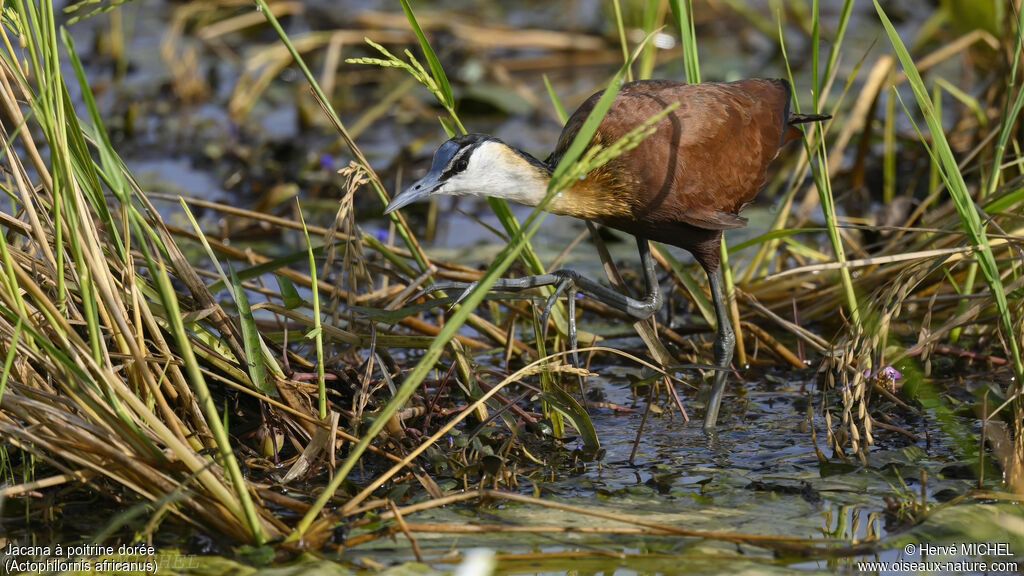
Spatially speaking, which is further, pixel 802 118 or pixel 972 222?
pixel 802 118

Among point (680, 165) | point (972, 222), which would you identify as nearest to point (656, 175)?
point (680, 165)

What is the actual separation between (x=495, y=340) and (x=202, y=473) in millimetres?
1536

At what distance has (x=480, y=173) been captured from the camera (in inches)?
115

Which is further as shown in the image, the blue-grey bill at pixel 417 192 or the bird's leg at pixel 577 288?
the bird's leg at pixel 577 288

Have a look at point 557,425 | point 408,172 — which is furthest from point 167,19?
point 557,425

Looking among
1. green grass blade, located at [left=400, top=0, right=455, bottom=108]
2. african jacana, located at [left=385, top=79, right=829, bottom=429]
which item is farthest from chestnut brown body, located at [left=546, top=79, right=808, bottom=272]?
green grass blade, located at [left=400, top=0, right=455, bottom=108]

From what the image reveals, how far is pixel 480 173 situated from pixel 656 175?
51 centimetres

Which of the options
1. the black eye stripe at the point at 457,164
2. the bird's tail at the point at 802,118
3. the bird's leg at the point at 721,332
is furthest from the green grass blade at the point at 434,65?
the bird's tail at the point at 802,118

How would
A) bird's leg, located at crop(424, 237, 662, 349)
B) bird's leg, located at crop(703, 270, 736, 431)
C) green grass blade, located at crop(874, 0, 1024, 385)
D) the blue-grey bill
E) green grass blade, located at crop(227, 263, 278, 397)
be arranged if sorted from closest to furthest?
green grass blade, located at crop(874, 0, 1024, 385) < green grass blade, located at crop(227, 263, 278, 397) < the blue-grey bill < bird's leg, located at crop(424, 237, 662, 349) < bird's leg, located at crop(703, 270, 736, 431)

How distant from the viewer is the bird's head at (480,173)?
2.88 meters

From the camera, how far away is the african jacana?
2936 millimetres

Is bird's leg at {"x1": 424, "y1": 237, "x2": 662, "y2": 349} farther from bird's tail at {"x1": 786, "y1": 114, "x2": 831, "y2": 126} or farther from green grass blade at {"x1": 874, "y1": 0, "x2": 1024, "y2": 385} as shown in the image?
green grass blade at {"x1": 874, "y1": 0, "x2": 1024, "y2": 385}

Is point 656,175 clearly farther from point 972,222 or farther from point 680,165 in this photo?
point 972,222

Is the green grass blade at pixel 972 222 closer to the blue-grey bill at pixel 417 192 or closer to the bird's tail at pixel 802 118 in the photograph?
the bird's tail at pixel 802 118
